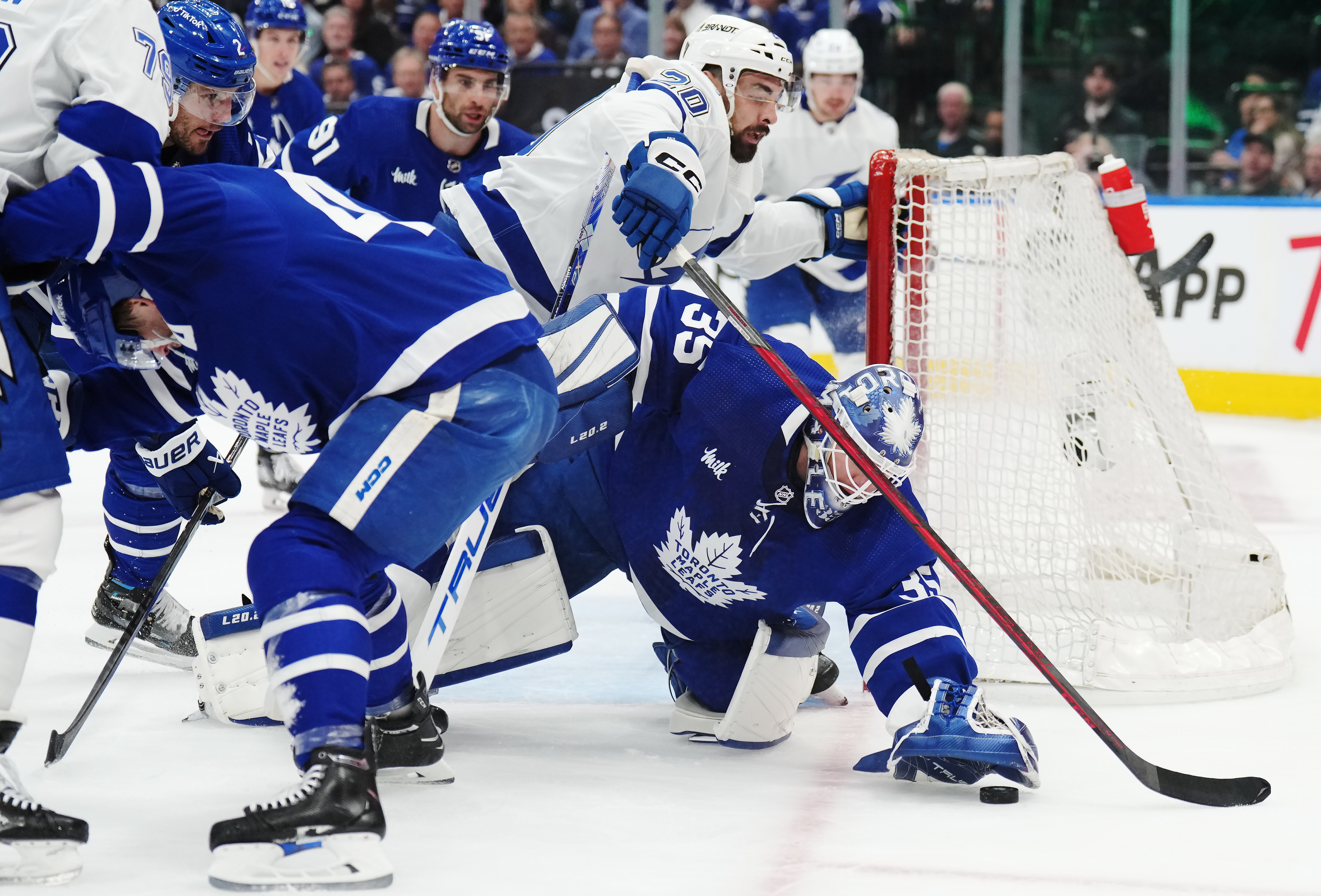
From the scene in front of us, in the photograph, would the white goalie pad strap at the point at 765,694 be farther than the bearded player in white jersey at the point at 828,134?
No

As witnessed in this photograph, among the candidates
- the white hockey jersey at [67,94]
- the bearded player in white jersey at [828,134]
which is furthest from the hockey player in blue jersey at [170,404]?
the bearded player in white jersey at [828,134]

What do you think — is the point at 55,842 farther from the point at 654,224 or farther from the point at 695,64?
the point at 695,64

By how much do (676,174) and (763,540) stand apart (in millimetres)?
557

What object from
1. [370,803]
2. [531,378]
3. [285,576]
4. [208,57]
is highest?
[208,57]

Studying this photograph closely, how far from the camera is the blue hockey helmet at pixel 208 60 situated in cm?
250

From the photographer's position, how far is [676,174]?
92.6 inches

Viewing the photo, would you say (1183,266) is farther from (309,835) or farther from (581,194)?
(309,835)

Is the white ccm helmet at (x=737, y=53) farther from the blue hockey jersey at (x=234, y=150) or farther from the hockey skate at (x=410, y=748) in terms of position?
the hockey skate at (x=410, y=748)

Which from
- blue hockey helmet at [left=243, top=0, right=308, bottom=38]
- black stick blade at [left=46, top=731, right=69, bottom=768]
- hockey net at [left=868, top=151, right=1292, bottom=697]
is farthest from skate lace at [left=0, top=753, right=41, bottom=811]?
blue hockey helmet at [left=243, top=0, right=308, bottom=38]

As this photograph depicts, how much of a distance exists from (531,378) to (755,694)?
67 centimetres

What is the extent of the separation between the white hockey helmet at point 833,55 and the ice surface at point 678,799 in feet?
9.83

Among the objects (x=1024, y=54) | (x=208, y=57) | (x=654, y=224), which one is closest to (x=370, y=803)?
(x=654, y=224)

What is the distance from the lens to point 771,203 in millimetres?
3141

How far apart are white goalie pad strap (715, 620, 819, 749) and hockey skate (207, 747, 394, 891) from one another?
2.48 ft
